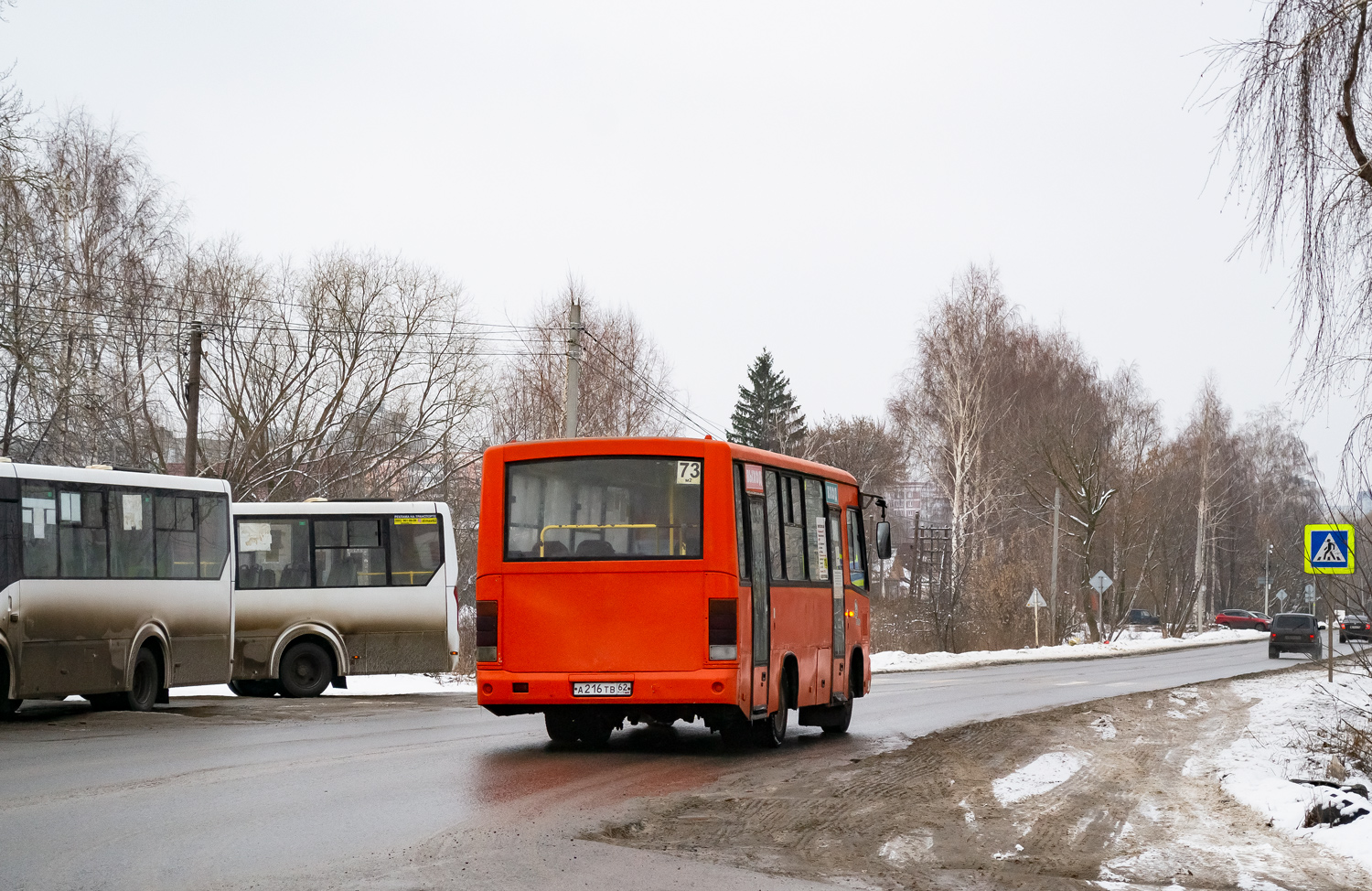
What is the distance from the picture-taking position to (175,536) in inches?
794

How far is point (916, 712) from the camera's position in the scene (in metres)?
20.4

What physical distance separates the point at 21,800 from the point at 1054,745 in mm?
9822

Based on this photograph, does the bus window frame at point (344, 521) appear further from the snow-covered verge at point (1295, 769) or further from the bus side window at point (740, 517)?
the snow-covered verge at point (1295, 769)

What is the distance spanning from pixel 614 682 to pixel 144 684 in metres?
8.86

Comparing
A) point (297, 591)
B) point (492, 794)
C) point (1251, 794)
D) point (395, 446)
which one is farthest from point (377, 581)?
point (395, 446)

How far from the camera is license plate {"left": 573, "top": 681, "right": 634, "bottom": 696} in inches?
527

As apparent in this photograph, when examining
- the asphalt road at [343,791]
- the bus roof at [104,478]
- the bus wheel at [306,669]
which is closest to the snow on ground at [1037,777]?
the asphalt road at [343,791]

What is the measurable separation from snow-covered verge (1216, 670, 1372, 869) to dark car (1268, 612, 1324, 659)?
30992 mm

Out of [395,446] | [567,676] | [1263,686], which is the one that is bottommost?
[1263,686]

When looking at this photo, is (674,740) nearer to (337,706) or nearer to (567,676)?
(567,676)

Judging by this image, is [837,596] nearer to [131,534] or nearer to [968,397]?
[131,534]

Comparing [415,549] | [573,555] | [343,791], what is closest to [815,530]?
[573,555]

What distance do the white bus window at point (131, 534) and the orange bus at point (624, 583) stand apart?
288 inches

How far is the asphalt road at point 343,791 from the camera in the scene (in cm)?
756
